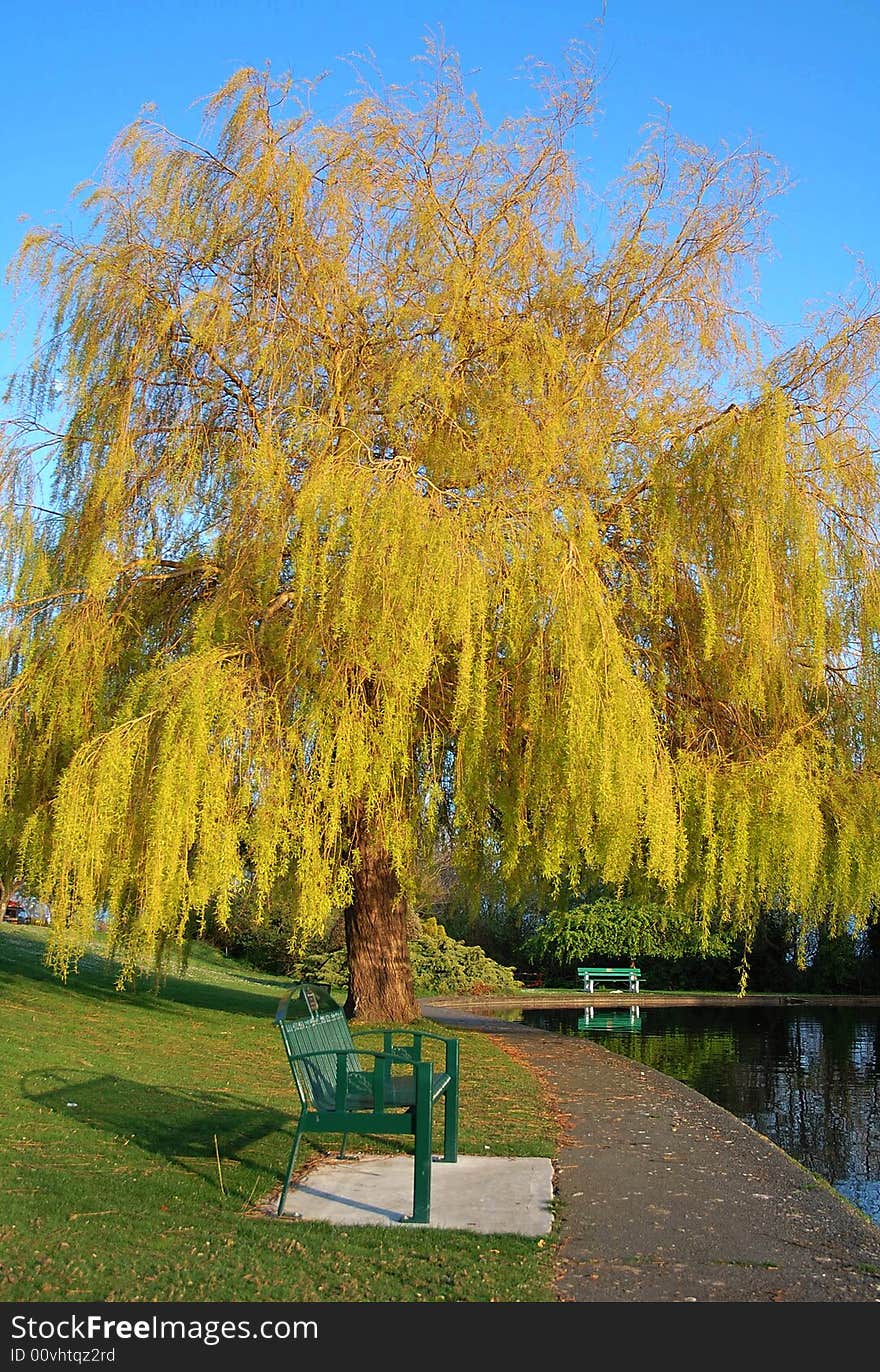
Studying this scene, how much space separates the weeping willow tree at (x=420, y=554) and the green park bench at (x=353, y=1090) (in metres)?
1.98

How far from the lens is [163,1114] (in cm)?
752

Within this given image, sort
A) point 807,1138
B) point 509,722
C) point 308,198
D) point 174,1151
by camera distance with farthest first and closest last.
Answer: point 308,198
point 509,722
point 807,1138
point 174,1151

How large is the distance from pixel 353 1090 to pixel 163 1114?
1998 millimetres

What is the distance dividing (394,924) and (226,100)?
8.88 meters

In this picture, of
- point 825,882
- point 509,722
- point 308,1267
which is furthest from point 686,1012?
point 308,1267

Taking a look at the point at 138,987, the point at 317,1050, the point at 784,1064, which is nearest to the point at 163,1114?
the point at 317,1050

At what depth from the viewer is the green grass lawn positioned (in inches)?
164

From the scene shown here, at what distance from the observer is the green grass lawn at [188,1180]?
13.7 feet

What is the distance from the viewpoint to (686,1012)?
959 inches

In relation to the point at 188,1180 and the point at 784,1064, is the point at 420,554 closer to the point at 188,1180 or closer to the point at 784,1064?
the point at 188,1180

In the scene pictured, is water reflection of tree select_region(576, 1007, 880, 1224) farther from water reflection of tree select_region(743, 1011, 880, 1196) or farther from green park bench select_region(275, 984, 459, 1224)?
green park bench select_region(275, 984, 459, 1224)

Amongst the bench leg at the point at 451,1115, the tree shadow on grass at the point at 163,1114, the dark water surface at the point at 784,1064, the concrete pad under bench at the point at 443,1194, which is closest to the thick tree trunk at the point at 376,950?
the dark water surface at the point at 784,1064

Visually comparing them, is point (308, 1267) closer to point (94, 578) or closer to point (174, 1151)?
point (174, 1151)
